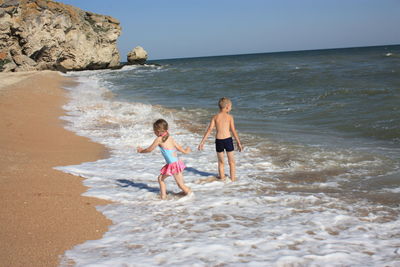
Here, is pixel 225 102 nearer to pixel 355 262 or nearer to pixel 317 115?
pixel 355 262

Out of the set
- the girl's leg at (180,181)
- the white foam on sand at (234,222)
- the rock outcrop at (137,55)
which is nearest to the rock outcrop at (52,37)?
the rock outcrop at (137,55)

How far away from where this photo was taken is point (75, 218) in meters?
3.97

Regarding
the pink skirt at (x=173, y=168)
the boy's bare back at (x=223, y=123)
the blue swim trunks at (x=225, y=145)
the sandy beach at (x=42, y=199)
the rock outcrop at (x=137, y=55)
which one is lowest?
the sandy beach at (x=42, y=199)

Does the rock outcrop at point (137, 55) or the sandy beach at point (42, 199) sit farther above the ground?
the rock outcrop at point (137, 55)

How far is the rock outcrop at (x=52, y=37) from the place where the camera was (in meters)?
38.4

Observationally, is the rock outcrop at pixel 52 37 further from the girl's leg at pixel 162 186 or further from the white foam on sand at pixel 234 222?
the girl's leg at pixel 162 186

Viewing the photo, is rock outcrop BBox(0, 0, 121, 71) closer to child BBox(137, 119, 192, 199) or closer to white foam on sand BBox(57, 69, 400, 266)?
white foam on sand BBox(57, 69, 400, 266)

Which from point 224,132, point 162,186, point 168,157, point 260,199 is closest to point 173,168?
point 168,157

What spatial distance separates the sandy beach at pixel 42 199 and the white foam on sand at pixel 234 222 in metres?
0.21

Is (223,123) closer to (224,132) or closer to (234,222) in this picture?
(224,132)

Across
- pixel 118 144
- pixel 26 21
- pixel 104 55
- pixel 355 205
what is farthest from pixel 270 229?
pixel 104 55

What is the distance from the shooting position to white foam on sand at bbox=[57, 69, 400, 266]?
3135 mm

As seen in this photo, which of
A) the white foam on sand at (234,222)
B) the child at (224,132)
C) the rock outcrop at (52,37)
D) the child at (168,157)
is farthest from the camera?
the rock outcrop at (52,37)

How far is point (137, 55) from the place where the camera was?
74.0 m
